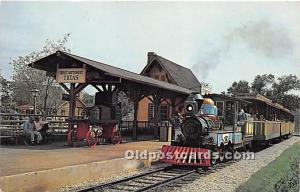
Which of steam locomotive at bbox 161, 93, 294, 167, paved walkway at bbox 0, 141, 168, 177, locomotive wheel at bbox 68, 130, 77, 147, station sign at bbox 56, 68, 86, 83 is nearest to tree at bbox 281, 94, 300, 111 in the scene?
steam locomotive at bbox 161, 93, 294, 167

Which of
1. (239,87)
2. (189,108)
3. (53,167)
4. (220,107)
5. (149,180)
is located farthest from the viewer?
(239,87)

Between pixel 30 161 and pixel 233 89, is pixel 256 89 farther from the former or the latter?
pixel 30 161

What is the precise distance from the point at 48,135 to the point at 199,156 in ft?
21.4

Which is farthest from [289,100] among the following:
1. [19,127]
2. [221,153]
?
[19,127]

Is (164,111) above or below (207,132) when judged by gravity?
above

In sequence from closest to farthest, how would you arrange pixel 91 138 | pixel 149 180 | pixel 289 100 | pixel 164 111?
pixel 149 180, pixel 91 138, pixel 164 111, pixel 289 100

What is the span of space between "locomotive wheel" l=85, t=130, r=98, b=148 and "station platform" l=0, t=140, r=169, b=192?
2017 mm

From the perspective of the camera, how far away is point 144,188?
858 cm

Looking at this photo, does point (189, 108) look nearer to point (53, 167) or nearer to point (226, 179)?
point (226, 179)

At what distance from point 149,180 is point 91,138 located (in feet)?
17.7

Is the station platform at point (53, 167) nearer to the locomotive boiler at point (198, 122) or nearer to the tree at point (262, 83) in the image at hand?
the locomotive boiler at point (198, 122)

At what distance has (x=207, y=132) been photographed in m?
12.8

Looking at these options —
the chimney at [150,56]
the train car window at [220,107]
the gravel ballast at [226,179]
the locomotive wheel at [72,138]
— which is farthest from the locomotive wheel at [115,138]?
the chimney at [150,56]

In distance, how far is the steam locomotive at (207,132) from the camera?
1271cm
